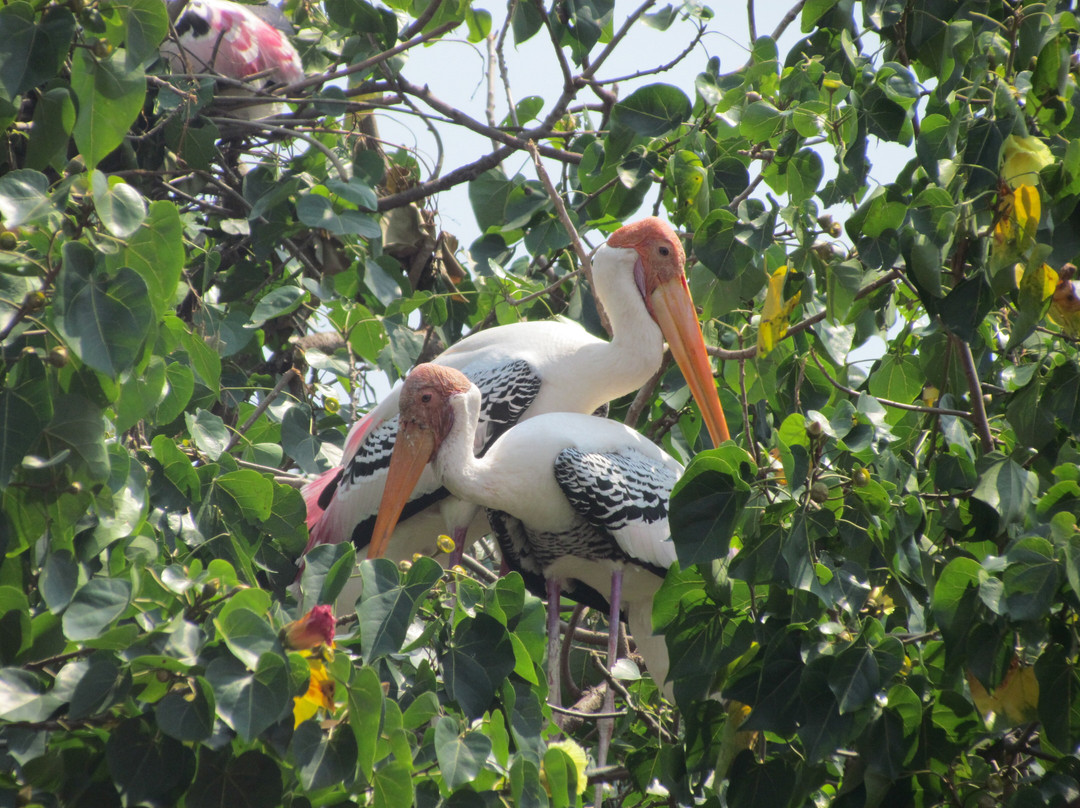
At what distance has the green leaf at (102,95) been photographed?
205 centimetres

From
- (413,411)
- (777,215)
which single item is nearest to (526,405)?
(413,411)

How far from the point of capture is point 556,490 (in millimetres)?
3908

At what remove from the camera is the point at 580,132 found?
13.6 ft

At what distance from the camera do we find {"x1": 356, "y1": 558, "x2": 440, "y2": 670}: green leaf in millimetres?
2332

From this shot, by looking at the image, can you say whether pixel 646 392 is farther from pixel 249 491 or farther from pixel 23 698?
pixel 23 698

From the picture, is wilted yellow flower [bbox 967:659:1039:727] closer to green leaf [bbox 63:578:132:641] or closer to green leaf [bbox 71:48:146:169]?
green leaf [bbox 63:578:132:641]

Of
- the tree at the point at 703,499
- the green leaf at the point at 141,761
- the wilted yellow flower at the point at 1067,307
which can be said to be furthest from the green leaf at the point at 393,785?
the wilted yellow flower at the point at 1067,307

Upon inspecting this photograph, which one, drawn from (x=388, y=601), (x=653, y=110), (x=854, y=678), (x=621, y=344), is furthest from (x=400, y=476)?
(x=854, y=678)

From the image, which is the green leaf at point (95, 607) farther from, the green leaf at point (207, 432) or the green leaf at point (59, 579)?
the green leaf at point (207, 432)

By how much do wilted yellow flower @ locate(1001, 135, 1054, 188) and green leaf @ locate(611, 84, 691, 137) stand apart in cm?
117

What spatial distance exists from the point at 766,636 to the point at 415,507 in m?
2.03

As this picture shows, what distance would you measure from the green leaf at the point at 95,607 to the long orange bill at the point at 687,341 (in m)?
2.13

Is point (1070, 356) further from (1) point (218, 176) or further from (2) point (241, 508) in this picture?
(1) point (218, 176)

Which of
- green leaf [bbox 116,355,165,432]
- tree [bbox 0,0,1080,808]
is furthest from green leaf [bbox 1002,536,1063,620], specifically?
green leaf [bbox 116,355,165,432]
